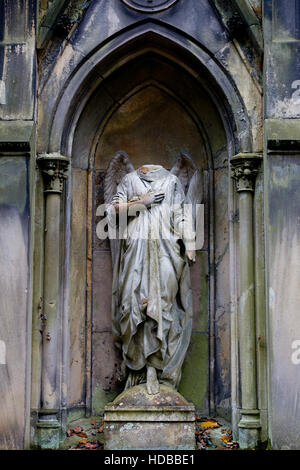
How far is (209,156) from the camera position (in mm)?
9703

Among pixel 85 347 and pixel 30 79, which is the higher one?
pixel 30 79

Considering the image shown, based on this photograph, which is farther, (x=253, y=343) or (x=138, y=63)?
(x=138, y=63)

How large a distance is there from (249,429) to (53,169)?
11.3 ft

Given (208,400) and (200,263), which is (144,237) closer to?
(200,263)

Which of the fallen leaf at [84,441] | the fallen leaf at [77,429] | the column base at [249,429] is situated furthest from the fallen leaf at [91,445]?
the column base at [249,429]

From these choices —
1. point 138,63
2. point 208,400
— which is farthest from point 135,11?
point 208,400

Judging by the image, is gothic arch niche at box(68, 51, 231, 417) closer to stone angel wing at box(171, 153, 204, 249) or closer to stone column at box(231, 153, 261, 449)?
stone angel wing at box(171, 153, 204, 249)

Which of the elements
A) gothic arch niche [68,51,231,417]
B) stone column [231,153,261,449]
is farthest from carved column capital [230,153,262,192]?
gothic arch niche [68,51,231,417]

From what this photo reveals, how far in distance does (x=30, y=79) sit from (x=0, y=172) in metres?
1.09

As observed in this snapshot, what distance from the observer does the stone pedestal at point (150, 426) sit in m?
8.24

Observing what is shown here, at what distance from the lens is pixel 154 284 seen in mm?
8648

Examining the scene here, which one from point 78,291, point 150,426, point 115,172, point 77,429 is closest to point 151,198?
point 115,172

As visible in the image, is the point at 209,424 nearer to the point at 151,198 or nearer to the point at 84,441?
the point at 84,441

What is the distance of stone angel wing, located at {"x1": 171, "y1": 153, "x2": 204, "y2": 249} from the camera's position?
9.36 metres
